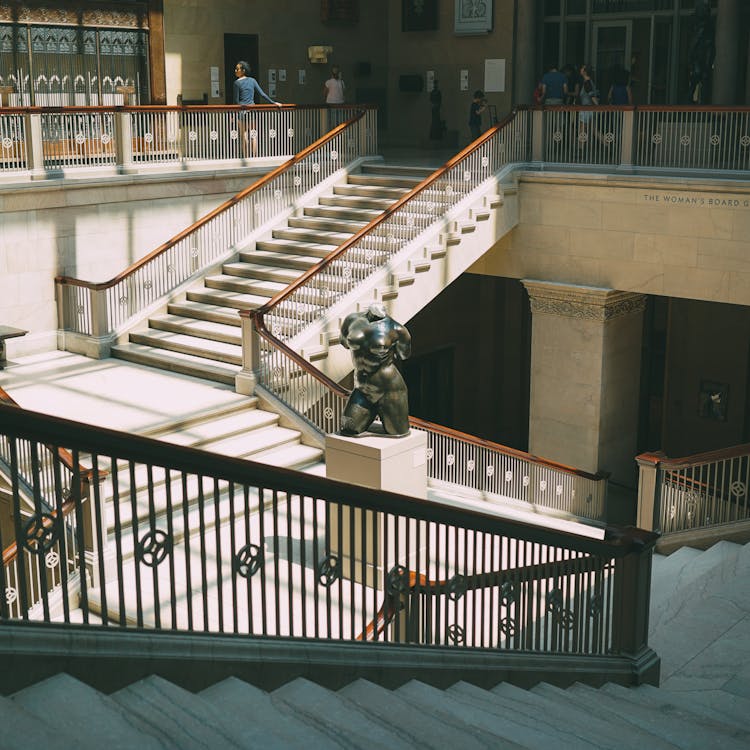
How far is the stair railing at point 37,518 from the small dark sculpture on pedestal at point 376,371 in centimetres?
273

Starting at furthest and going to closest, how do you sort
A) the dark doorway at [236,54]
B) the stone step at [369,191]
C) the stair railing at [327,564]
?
the dark doorway at [236,54] < the stone step at [369,191] < the stair railing at [327,564]

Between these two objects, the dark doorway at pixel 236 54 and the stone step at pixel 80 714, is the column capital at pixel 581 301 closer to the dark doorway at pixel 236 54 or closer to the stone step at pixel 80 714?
the dark doorway at pixel 236 54

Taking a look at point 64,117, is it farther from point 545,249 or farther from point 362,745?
point 362,745

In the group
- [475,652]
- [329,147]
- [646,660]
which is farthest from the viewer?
[329,147]

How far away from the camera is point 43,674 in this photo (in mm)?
3652

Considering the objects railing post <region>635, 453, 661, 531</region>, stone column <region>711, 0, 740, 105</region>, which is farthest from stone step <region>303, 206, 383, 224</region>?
railing post <region>635, 453, 661, 531</region>

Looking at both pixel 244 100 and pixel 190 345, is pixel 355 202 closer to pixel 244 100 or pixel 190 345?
pixel 244 100

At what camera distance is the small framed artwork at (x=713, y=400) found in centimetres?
2142

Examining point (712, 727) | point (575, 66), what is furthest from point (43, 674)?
point (575, 66)

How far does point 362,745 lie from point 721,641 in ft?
16.1

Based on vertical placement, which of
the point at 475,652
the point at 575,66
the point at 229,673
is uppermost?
the point at 575,66

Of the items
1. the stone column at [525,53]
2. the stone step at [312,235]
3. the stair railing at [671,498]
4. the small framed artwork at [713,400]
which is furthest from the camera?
the stone column at [525,53]

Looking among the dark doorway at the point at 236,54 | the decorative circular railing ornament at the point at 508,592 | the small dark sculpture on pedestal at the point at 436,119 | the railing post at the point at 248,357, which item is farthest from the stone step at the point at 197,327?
the decorative circular railing ornament at the point at 508,592

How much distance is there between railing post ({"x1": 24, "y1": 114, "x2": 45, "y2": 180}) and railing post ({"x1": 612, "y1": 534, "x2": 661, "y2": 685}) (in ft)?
37.6
